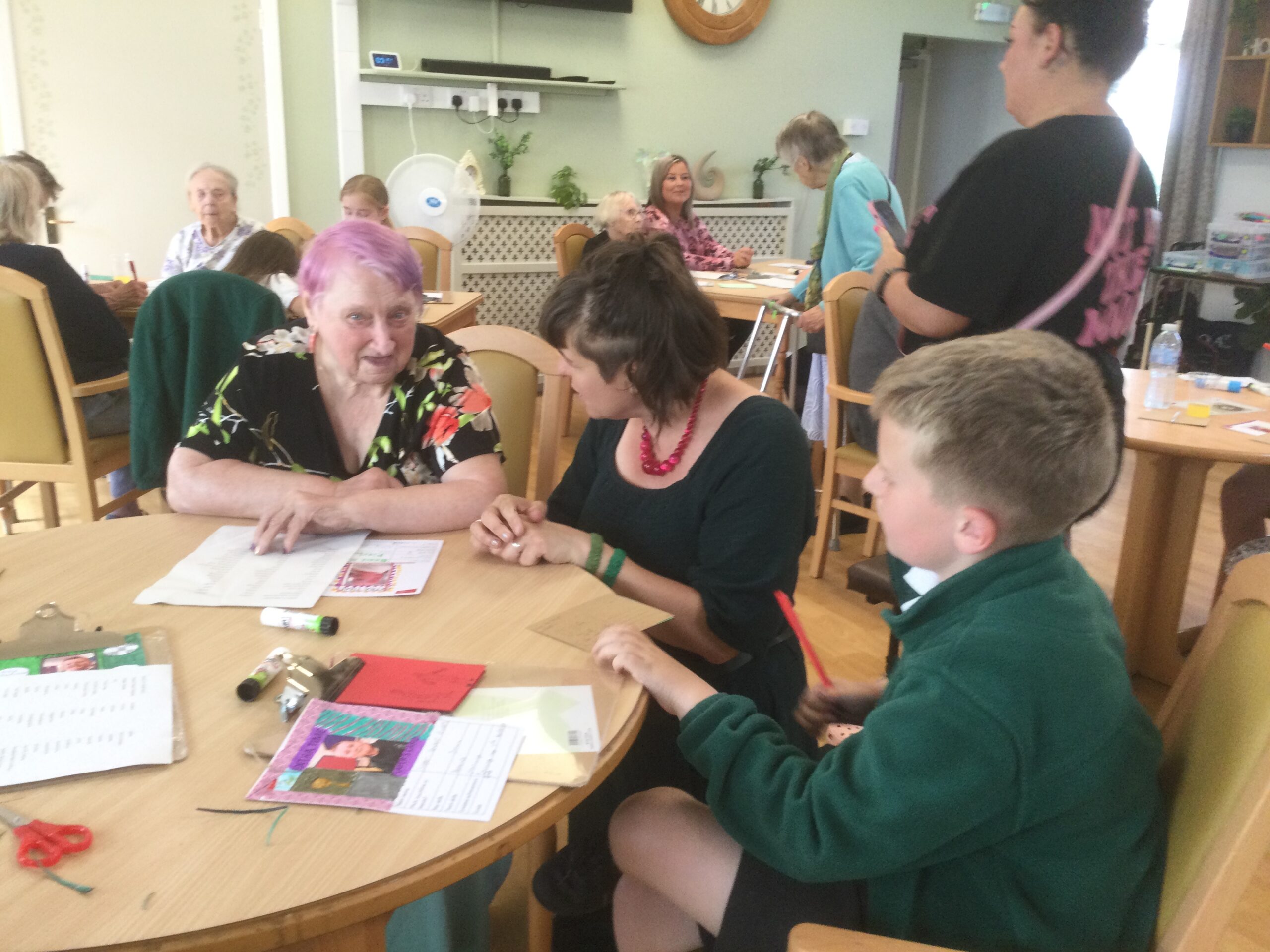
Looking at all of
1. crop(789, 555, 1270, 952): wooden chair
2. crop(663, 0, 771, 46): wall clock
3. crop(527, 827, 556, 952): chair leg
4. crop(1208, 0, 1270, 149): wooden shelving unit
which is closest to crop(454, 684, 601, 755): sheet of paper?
crop(789, 555, 1270, 952): wooden chair

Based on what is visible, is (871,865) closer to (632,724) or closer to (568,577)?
(632,724)

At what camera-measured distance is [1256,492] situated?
266 cm

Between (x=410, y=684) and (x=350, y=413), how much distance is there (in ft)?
2.48

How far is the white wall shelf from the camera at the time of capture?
4785 millimetres

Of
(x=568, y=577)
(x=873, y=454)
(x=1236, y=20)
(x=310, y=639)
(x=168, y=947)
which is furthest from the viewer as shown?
(x=1236, y=20)

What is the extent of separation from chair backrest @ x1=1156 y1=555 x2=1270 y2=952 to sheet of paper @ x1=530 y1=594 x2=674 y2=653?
1.86 feet

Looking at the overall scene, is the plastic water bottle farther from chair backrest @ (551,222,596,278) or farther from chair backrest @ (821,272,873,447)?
chair backrest @ (551,222,596,278)

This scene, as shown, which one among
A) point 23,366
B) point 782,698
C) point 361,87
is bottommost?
point 782,698

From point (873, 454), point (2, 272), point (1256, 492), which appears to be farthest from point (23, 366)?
point (1256, 492)

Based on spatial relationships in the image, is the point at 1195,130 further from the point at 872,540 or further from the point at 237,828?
the point at 237,828

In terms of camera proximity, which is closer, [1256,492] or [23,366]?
[23,366]

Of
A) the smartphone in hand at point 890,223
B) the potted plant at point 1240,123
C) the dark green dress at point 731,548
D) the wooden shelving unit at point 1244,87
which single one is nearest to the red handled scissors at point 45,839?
the dark green dress at point 731,548

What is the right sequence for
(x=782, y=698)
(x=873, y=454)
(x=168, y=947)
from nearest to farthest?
(x=168, y=947), (x=782, y=698), (x=873, y=454)

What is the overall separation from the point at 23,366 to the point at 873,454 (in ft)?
7.64
